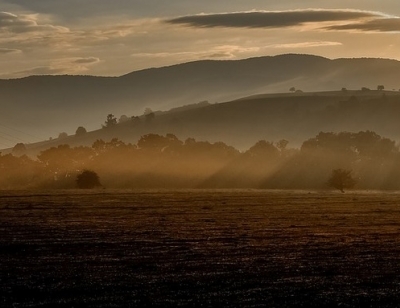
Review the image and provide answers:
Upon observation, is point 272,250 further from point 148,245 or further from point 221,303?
point 221,303

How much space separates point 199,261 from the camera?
38875 mm

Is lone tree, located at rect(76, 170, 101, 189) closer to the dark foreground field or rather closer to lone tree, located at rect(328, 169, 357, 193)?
lone tree, located at rect(328, 169, 357, 193)

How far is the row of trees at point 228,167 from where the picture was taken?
166 metres

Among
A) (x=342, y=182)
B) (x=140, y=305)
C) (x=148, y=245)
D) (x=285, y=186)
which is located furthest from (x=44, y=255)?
(x=285, y=186)

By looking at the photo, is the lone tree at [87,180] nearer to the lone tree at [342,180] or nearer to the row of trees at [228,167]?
the row of trees at [228,167]

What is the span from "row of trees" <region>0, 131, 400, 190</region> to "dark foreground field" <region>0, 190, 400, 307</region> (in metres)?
89.5

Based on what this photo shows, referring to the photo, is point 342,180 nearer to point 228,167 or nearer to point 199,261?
point 228,167

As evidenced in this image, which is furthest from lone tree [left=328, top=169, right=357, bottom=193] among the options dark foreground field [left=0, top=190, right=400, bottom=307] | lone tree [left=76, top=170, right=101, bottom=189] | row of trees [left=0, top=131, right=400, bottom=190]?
dark foreground field [left=0, top=190, right=400, bottom=307]

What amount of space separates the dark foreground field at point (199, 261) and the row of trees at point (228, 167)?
89.5 metres

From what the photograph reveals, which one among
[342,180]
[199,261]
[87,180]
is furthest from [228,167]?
[199,261]

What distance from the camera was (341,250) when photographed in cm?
4428

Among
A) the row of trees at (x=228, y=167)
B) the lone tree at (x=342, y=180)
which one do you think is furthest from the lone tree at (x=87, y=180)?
the lone tree at (x=342, y=180)

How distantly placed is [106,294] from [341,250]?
701 inches

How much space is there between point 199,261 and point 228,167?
5680 inches
